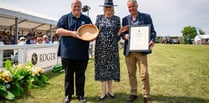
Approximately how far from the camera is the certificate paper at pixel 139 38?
5.01 m

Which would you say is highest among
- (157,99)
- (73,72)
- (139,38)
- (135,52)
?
(139,38)

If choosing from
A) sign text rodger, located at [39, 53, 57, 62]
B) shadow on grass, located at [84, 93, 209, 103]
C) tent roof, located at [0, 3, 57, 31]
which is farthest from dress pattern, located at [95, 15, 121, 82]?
tent roof, located at [0, 3, 57, 31]

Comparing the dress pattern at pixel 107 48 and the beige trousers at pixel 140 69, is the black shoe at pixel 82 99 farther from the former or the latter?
the beige trousers at pixel 140 69

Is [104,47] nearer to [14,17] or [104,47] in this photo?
[104,47]

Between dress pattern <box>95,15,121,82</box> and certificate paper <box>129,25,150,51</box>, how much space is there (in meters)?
0.35

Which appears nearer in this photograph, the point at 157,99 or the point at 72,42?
the point at 72,42

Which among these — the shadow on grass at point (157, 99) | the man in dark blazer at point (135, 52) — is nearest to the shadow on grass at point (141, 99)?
the shadow on grass at point (157, 99)

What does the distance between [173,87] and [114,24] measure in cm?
255

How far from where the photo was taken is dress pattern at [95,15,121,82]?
206 inches

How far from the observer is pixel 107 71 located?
5391mm

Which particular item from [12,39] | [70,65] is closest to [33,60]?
[70,65]

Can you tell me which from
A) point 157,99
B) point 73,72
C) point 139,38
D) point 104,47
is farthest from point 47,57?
point 139,38

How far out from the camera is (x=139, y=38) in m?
5.07

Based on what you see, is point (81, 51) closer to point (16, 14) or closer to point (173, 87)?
point (173, 87)
